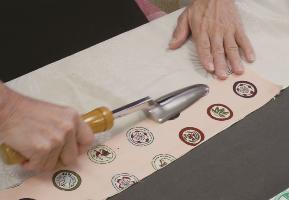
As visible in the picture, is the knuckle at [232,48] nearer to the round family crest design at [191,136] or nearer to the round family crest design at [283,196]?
the round family crest design at [191,136]

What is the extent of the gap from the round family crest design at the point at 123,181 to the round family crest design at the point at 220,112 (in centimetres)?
17

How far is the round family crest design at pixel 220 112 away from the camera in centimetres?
68

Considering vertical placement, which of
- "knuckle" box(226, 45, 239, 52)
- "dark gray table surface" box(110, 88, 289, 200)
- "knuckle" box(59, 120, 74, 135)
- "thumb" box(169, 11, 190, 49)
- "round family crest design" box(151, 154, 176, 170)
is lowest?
"dark gray table surface" box(110, 88, 289, 200)

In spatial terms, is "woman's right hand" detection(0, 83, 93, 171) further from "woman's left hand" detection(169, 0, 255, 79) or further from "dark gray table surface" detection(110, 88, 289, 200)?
"woman's left hand" detection(169, 0, 255, 79)

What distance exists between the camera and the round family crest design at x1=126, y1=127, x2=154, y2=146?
640 millimetres

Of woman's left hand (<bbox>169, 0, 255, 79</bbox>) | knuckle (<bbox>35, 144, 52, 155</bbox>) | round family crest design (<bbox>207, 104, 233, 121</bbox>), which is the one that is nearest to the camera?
knuckle (<bbox>35, 144, 52, 155</bbox>)

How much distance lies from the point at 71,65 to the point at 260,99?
1.03 ft

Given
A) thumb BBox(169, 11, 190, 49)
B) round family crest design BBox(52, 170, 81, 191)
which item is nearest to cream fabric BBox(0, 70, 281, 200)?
round family crest design BBox(52, 170, 81, 191)

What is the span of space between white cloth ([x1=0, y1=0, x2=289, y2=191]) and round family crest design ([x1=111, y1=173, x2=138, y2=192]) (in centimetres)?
8

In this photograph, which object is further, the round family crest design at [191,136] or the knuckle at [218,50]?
the knuckle at [218,50]

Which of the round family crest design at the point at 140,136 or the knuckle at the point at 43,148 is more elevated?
the round family crest design at the point at 140,136

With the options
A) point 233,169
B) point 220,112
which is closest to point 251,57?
point 220,112

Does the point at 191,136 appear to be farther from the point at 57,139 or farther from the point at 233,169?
the point at 57,139

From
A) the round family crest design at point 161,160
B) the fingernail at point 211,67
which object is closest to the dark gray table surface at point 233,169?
the round family crest design at point 161,160
